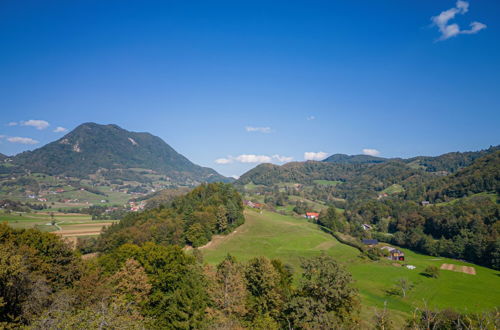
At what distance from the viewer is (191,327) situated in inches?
1144

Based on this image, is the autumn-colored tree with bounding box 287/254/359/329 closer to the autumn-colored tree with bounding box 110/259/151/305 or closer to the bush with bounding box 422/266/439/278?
the autumn-colored tree with bounding box 110/259/151/305

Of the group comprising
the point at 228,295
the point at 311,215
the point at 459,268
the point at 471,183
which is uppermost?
the point at 471,183

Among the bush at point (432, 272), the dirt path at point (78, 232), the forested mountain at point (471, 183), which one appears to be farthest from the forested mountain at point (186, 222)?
the forested mountain at point (471, 183)

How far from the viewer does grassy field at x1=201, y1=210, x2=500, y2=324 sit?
53062mm

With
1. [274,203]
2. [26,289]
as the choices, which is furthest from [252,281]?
[274,203]

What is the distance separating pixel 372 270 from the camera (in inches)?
2844

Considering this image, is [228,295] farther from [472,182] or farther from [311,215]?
[472,182]

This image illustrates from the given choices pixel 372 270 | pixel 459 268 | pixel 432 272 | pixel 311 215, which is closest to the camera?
pixel 432 272

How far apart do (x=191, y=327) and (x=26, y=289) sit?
15.2m

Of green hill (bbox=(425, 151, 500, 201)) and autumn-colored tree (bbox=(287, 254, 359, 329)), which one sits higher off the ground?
green hill (bbox=(425, 151, 500, 201))

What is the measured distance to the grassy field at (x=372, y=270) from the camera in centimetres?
5306

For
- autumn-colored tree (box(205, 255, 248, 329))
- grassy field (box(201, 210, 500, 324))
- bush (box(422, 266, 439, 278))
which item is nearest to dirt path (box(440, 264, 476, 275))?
grassy field (box(201, 210, 500, 324))

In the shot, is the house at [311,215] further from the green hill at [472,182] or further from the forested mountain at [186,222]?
the green hill at [472,182]

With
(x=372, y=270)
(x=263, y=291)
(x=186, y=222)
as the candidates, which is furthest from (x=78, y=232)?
(x=372, y=270)
